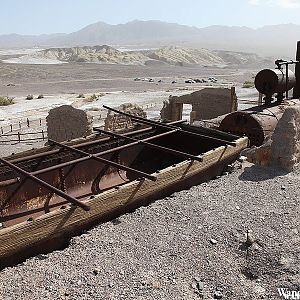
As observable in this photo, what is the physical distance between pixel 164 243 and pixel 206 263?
780mm

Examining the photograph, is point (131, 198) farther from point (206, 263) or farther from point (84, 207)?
point (206, 263)

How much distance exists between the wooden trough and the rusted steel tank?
6.34 feet

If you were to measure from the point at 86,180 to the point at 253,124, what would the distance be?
5598mm

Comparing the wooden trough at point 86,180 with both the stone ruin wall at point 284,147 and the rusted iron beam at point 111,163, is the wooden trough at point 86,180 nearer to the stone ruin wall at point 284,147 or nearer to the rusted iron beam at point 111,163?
the rusted iron beam at point 111,163

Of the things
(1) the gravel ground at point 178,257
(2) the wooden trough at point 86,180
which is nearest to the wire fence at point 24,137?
(2) the wooden trough at point 86,180

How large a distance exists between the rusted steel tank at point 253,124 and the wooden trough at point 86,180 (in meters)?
1.93

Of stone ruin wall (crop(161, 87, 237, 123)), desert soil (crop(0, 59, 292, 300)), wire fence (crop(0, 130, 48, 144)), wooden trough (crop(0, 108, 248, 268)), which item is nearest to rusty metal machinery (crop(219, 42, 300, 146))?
wooden trough (crop(0, 108, 248, 268))

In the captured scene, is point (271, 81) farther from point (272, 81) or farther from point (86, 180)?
point (86, 180)

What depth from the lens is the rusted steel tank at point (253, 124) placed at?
39.6ft

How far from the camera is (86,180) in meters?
9.80

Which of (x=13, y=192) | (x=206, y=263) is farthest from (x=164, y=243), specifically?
(x=13, y=192)

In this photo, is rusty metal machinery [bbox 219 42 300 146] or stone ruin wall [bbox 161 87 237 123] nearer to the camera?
rusty metal machinery [bbox 219 42 300 146]

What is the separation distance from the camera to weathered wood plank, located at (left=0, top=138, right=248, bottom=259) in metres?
5.34

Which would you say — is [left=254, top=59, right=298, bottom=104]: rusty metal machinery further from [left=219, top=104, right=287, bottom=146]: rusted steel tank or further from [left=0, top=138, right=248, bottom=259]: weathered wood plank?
[left=0, top=138, right=248, bottom=259]: weathered wood plank
